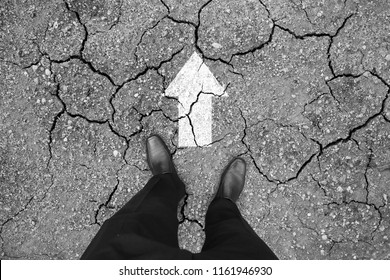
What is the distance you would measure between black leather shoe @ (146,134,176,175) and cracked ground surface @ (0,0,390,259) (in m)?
0.08

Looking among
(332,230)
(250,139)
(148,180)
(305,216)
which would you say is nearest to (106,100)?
(148,180)

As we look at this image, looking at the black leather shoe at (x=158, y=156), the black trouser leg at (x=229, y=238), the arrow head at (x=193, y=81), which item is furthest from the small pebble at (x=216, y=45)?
the black trouser leg at (x=229, y=238)

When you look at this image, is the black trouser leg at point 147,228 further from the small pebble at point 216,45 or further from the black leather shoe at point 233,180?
the small pebble at point 216,45

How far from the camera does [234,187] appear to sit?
113 inches

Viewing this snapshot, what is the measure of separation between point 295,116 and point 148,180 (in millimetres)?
1106

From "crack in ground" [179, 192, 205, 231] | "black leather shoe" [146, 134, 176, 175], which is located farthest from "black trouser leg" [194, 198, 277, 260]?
"black leather shoe" [146, 134, 176, 175]

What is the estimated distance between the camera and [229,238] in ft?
7.90

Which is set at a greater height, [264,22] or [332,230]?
[264,22]

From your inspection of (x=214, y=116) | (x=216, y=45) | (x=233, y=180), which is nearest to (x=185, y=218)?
(x=233, y=180)

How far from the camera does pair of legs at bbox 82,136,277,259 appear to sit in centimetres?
217

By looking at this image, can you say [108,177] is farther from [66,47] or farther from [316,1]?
[316,1]

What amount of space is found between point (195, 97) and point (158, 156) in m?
0.49

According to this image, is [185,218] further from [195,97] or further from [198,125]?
[195,97]

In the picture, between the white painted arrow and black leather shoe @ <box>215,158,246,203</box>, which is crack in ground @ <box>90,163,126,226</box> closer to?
the white painted arrow
